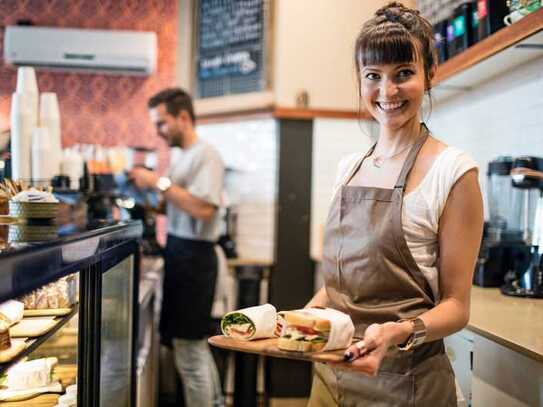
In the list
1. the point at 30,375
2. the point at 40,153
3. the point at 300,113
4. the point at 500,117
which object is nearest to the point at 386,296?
the point at 30,375

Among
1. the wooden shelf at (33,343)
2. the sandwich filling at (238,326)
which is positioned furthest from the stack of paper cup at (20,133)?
the sandwich filling at (238,326)

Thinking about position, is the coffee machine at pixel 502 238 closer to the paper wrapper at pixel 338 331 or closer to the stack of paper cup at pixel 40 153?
the paper wrapper at pixel 338 331

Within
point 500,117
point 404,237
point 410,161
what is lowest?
point 404,237

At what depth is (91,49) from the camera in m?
4.75

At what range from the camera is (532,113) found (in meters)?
2.74

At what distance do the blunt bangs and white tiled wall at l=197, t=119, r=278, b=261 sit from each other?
282cm

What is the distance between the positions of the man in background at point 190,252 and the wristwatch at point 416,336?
2.23 m

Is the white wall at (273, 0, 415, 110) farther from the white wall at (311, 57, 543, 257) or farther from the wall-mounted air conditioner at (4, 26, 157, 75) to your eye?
the wall-mounted air conditioner at (4, 26, 157, 75)

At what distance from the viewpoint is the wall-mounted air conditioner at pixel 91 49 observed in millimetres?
4703

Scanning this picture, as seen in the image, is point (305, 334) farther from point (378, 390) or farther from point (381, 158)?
point (381, 158)

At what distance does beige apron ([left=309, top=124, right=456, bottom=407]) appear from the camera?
1.41m

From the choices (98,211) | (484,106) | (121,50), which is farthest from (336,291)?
(121,50)

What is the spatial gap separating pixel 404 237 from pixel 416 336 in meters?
0.22

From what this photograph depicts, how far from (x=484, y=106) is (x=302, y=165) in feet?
4.45
